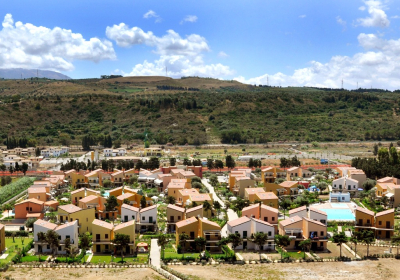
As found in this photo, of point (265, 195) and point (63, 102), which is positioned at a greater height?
point (63, 102)

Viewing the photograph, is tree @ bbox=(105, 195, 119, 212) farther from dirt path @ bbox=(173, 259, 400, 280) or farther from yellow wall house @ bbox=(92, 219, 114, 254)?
dirt path @ bbox=(173, 259, 400, 280)

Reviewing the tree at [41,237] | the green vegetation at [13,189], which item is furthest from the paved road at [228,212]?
the green vegetation at [13,189]

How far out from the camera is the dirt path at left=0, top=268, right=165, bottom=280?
1061 inches

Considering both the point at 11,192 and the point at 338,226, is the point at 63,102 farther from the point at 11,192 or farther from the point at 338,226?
the point at 338,226

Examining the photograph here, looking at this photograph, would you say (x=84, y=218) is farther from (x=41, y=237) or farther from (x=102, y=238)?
(x=41, y=237)

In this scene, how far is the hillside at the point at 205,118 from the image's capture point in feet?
327

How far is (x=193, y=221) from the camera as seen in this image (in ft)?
109

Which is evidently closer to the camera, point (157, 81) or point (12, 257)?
point (12, 257)

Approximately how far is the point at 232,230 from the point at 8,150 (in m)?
61.5

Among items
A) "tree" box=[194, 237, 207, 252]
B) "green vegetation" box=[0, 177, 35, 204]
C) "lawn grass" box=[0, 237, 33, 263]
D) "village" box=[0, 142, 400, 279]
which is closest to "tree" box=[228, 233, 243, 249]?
"village" box=[0, 142, 400, 279]

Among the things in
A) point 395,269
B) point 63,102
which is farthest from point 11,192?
point 63,102

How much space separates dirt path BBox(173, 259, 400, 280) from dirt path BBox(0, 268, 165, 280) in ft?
7.15

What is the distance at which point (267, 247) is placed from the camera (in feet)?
107

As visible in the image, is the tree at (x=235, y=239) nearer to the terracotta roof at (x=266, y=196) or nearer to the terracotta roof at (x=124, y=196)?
the terracotta roof at (x=266, y=196)
